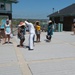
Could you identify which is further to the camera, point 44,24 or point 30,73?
point 44,24

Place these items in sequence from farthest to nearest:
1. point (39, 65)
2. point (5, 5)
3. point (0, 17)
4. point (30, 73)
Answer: point (5, 5) < point (0, 17) < point (39, 65) < point (30, 73)

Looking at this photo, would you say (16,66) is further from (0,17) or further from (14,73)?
(0,17)

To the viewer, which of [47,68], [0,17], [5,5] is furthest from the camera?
[5,5]

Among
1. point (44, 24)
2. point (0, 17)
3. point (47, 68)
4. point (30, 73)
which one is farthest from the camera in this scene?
point (44, 24)

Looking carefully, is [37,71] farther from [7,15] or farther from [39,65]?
[7,15]

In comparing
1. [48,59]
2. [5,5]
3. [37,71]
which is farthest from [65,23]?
[37,71]

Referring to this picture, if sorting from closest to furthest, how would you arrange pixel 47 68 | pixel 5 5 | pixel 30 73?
pixel 30 73 < pixel 47 68 < pixel 5 5

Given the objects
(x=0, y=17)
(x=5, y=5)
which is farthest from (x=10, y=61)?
(x=5, y=5)

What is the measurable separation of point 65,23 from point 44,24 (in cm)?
357

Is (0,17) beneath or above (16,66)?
above

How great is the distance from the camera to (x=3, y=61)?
963cm

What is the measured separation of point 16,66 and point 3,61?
1.21 metres

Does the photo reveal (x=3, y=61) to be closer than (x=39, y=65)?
No

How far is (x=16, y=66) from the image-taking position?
860 cm
